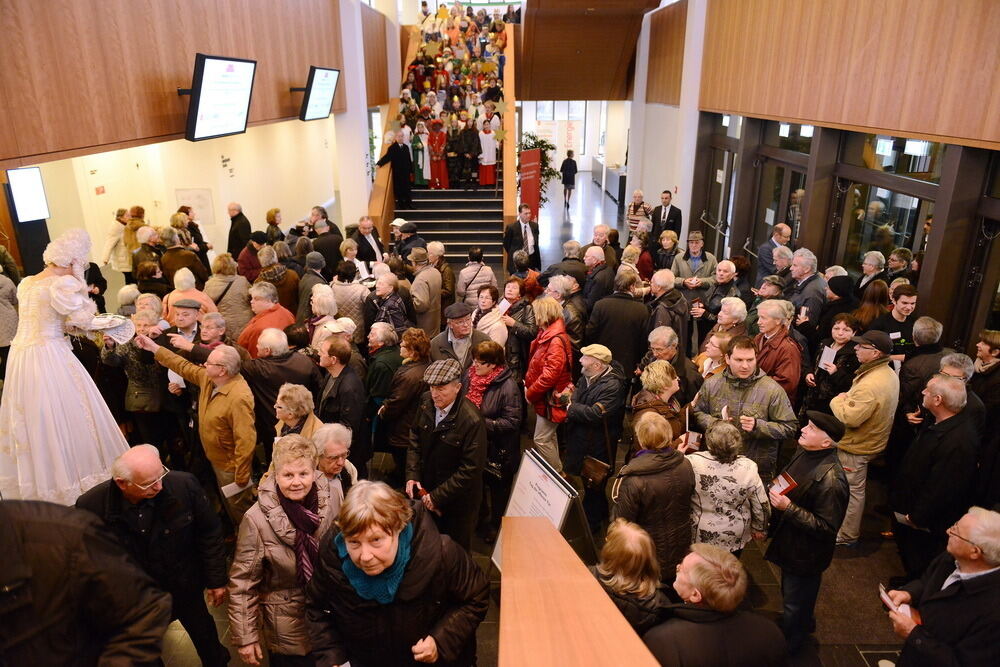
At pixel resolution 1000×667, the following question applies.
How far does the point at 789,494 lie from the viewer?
11.3 feet

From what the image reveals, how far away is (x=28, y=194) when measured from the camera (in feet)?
34.8

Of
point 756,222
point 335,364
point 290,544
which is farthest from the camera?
point 756,222

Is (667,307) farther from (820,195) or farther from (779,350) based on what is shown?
(820,195)

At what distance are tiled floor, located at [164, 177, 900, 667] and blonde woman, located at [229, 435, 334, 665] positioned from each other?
3.72 ft

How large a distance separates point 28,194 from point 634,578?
12.0 m

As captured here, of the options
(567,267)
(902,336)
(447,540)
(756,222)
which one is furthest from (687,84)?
(447,540)

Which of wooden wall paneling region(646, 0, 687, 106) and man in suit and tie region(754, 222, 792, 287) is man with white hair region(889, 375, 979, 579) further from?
wooden wall paneling region(646, 0, 687, 106)

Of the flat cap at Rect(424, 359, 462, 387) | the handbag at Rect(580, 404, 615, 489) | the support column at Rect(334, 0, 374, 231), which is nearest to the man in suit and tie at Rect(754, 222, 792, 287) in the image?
the handbag at Rect(580, 404, 615, 489)

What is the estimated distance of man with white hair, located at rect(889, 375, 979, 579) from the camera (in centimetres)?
381

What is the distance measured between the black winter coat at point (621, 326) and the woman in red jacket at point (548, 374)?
2.38ft

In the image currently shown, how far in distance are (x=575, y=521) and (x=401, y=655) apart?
3.94ft

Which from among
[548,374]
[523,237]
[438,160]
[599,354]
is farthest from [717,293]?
[438,160]

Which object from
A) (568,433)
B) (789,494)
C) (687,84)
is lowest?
(568,433)

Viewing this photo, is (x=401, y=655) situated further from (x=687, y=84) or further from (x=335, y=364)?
(x=687, y=84)
